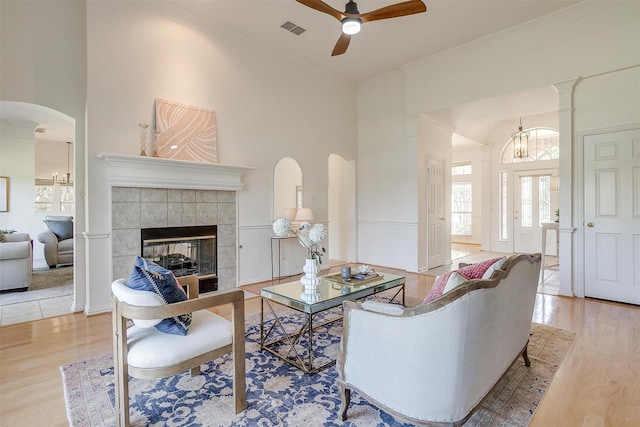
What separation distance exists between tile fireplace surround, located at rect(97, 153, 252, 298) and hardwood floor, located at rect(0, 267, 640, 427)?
842mm

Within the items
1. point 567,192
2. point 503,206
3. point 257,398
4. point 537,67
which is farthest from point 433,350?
point 503,206

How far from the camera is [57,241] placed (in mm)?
6148

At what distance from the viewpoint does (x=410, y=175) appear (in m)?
5.82

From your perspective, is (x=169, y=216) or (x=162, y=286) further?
(x=169, y=216)

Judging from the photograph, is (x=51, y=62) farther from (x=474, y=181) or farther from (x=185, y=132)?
(x=474, y=181)

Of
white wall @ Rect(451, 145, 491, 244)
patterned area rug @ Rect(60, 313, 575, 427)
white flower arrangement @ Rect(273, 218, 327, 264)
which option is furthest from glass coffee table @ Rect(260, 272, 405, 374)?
white wall @ Rect(451, 145, 491, 244)

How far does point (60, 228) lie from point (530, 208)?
10.5 metres

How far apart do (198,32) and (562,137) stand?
507 centimetres

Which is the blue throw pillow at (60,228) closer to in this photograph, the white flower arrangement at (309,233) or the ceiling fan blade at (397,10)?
the white flower arrangement at (309,233)

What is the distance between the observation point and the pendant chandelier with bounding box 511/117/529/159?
7.30 meters

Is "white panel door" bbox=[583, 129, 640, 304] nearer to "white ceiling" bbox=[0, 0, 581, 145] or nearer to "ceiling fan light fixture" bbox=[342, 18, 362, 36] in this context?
"white ceiling" bbox=[0, 0, 581, 145]

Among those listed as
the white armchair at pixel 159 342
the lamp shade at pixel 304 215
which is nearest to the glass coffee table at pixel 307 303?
the white armchair at pixel 159 342

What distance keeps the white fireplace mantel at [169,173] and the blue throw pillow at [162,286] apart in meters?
2.17

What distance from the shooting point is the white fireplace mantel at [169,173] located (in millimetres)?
3582
